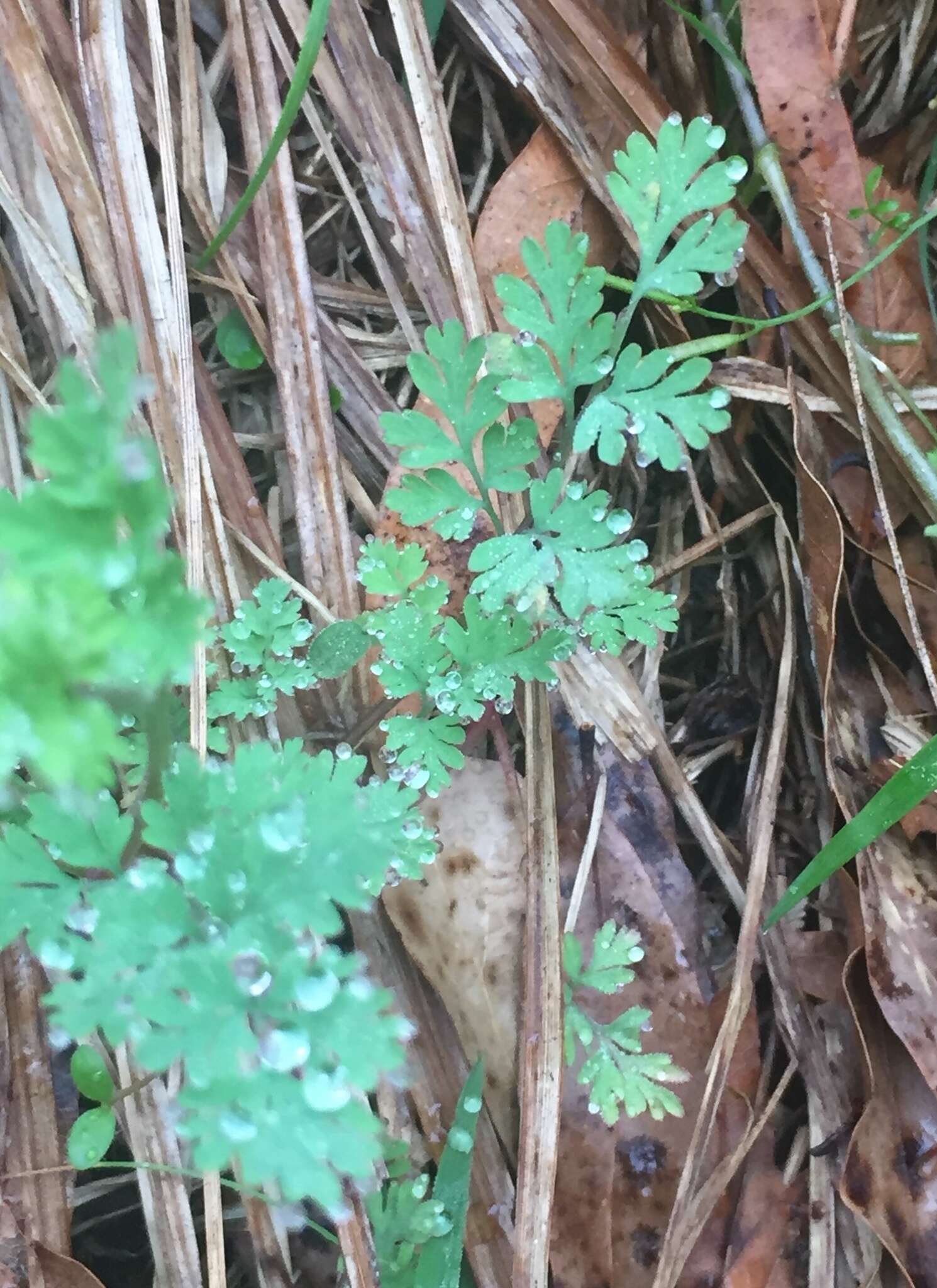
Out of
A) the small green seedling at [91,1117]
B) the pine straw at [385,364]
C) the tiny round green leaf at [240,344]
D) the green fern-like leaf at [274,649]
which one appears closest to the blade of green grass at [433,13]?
the pine straw at [385,364]

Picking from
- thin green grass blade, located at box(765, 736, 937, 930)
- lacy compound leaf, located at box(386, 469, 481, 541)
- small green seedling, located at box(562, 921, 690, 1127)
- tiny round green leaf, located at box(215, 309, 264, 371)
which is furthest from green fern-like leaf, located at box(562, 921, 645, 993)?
tiny round green leaf, located at box(215, 309, 264, 371)

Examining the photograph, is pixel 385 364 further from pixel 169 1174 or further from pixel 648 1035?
pixel 169 1174

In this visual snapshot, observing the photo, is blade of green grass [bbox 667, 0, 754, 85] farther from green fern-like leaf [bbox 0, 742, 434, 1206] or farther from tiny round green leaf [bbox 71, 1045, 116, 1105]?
tiny round green leaf [bbox 71, 1045, 116, 1105]

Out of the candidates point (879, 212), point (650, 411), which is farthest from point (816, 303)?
point (650, 411)

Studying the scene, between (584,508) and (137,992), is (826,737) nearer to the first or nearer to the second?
(584,508)

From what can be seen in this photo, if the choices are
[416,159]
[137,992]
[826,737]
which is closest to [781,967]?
[826,737]

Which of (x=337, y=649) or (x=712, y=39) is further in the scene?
(x=712, y=39)

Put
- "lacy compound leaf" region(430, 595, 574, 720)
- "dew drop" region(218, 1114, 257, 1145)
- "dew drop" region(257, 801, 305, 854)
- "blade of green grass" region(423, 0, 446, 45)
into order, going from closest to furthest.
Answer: "dew drop" region(218, 1114, 257, 1145), "dew drop" region(257, 801, 305, 854), "lacy compound leaf" region(430, 595, 574, 720), "blade of green grass" region(423, 0, 446, 45)
